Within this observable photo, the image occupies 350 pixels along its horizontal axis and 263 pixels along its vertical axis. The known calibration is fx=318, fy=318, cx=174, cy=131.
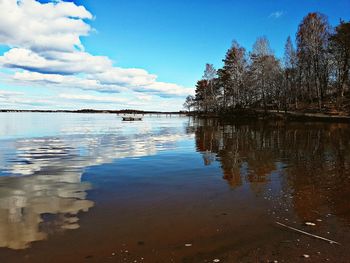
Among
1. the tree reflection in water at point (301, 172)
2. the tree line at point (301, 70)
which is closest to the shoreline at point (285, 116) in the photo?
the tree line at point (301, 70)

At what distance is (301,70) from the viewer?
204 ft

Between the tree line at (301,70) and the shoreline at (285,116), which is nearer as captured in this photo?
the shoreline at (285,116)

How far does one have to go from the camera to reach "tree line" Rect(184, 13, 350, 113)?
53.1 meters

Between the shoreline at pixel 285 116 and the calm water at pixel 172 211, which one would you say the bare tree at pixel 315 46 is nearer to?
the shoreline at pixel 285 116

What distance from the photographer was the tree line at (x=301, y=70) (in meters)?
53.1

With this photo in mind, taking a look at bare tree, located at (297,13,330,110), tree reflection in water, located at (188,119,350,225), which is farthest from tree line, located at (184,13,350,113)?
tree reflection in water, located at (188,119,350,225)

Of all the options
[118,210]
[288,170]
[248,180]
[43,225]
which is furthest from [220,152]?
[43,225]

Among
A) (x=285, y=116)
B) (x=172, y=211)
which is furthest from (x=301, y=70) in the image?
(x=172, y=211)

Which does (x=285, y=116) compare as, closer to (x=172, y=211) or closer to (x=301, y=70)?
(x=301, y=70)

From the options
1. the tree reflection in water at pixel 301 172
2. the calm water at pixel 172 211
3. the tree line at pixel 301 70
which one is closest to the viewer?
the calm water at pixel 172 211

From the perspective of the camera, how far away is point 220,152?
1828 cm

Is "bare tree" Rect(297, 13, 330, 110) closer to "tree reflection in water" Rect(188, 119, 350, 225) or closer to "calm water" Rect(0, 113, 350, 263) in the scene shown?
"tree reflection in water" Rect(188, 119, 350, 225)

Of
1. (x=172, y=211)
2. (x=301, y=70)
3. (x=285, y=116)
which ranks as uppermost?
(x=301, y=70)

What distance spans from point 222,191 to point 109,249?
470 cm
